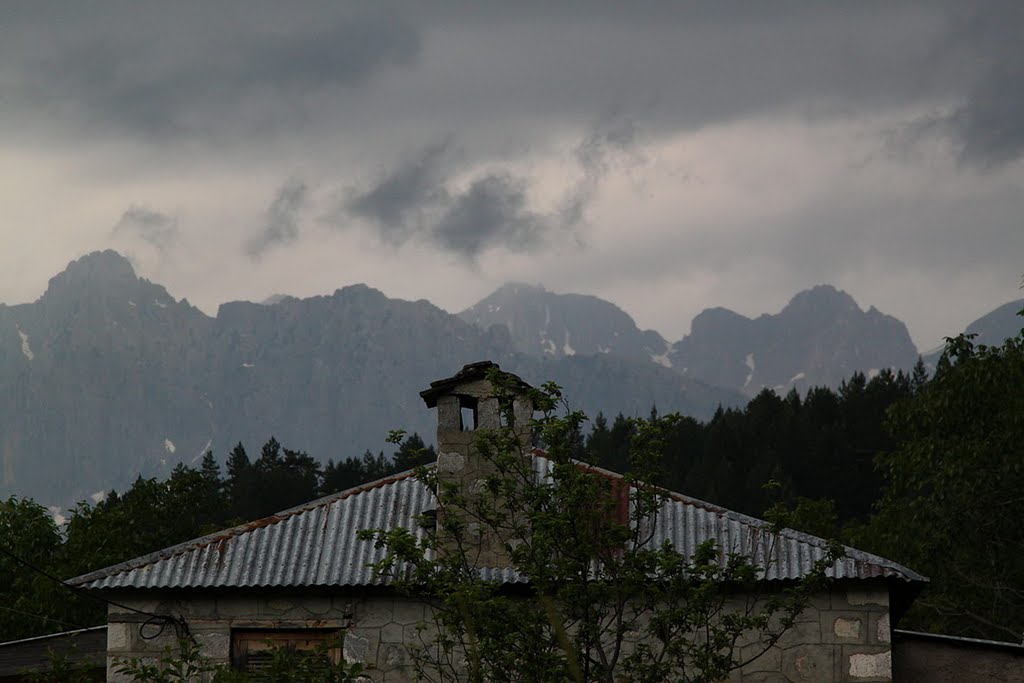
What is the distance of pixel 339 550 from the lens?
14.5 m

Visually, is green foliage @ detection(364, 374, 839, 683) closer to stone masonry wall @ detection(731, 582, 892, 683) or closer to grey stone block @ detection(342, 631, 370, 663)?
stone masonry wall @ detection(731, 582, 892, 683)

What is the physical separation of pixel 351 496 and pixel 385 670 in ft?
7.72

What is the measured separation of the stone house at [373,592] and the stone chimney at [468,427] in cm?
1

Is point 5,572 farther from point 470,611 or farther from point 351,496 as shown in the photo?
point 470,611

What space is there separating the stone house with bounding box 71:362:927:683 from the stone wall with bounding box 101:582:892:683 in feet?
0.03

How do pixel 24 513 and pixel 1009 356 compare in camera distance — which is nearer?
pixel 1009 356

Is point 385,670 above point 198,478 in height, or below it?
below

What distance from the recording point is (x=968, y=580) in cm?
2698

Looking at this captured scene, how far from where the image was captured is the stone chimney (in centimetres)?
1387

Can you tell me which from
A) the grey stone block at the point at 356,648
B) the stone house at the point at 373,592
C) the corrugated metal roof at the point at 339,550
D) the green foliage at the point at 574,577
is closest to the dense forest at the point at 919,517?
the green foliage at the point at 574,577

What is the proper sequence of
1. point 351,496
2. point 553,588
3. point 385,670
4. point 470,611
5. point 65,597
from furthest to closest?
point 65,597 → point 351,496 → point 385,670 → point 553,588 → point 470,611

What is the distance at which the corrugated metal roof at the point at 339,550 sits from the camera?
1370cm

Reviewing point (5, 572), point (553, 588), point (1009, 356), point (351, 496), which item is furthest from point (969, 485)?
point (5, 572)

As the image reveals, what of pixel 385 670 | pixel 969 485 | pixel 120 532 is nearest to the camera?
pixel 385 670
